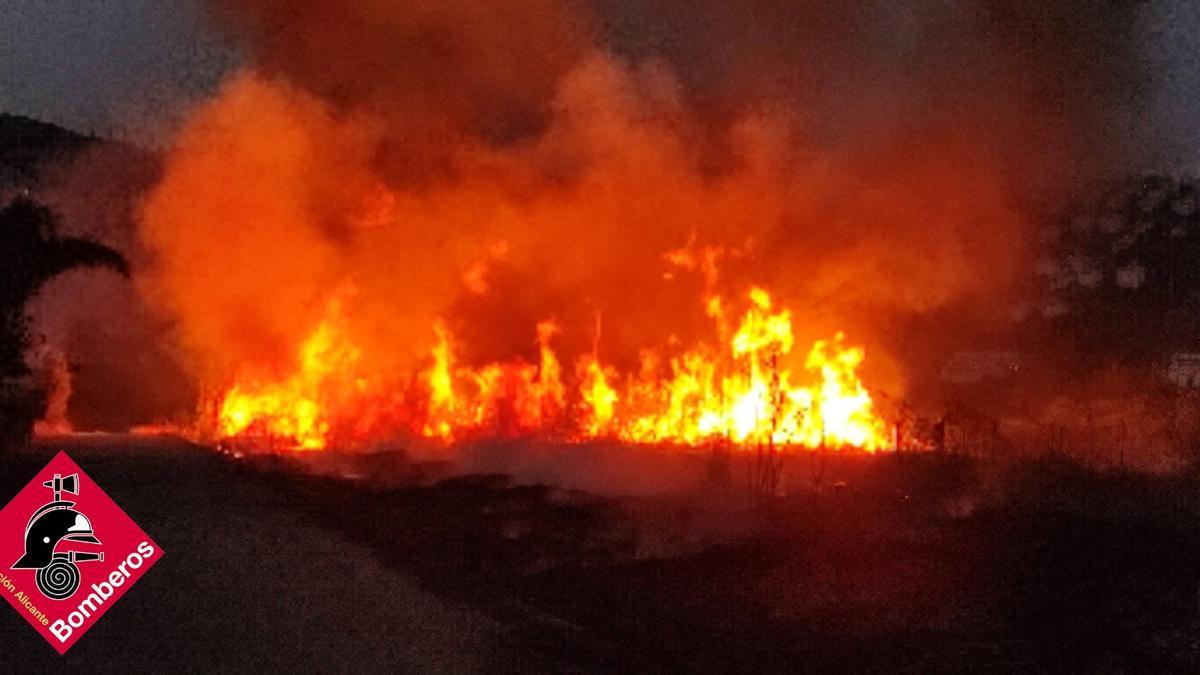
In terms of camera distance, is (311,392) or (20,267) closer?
(20,267)

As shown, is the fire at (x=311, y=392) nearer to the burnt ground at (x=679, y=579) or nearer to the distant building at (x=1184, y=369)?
the burnt ground at (x=679, y=579)

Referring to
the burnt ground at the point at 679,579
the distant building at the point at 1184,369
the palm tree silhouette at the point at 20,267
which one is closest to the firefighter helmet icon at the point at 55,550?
the burnt ground at the point at 679,579

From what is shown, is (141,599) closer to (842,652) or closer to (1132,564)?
(842,652)

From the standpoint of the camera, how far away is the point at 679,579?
1187 centimetres

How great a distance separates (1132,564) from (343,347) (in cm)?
1884

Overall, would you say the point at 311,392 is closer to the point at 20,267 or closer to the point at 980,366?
the point at 20,267

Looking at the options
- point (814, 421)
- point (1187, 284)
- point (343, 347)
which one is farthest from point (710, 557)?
point (1187, 284)

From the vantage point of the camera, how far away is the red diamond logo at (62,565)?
31.1ft

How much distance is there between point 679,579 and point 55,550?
5443mm

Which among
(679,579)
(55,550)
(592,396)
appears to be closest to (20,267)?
(592,396)

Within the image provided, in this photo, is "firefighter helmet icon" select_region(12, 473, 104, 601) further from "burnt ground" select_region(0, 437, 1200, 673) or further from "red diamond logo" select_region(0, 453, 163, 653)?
"burnt ground" select_region(0, 437, 1200, 673)

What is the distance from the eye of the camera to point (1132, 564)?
12312mm

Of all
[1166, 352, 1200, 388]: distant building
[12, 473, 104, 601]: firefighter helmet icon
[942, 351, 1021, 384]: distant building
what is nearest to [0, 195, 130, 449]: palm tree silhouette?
[12, 473, 104, 601]: firefighter helmet icon

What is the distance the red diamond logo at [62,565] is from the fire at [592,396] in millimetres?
12364
